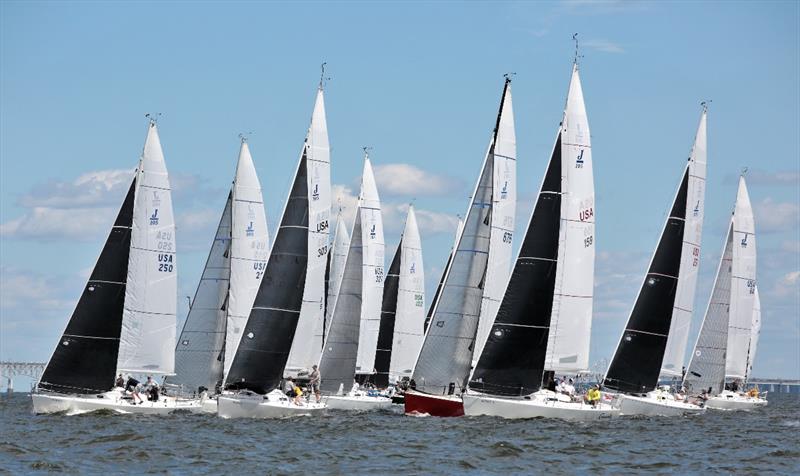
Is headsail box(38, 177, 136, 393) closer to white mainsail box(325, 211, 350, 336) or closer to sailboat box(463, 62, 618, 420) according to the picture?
sailboat box(463, 62, 618, 420)

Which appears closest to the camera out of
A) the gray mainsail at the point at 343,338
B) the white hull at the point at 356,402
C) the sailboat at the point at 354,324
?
the gray mainsail at the point at 343,338

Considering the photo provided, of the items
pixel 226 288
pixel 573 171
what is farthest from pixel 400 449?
pixel 226 288

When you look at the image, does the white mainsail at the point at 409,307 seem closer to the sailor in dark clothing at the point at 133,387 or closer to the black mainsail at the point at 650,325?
the black mainsail at the point at 650,325

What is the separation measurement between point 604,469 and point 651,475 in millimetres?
1365

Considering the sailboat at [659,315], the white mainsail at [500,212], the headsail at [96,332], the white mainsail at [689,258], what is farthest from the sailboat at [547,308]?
the headsail at [96,332]

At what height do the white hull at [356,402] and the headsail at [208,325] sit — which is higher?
the headsail at [208,325]

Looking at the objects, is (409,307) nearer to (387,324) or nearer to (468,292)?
(387,324)

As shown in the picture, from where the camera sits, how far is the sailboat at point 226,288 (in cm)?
5581

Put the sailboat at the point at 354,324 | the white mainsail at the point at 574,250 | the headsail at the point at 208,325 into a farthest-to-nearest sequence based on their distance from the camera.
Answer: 1. the sailboat at the point at 354,324
2. the headsail at the point at 208,325
3. the white mainsail at the point at 574,250

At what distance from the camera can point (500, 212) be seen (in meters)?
52.1

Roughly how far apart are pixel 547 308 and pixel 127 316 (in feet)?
47.6

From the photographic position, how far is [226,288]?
56719 mm

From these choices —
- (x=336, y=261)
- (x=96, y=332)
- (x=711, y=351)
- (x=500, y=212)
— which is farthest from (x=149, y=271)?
(x=711, y=351)

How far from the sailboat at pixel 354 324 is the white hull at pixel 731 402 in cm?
1706
